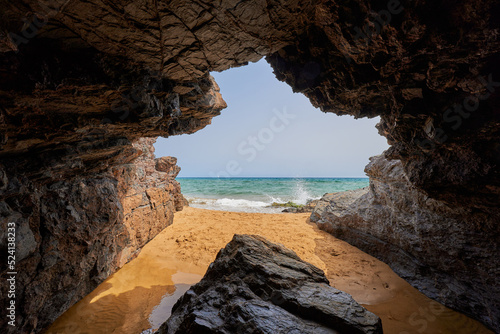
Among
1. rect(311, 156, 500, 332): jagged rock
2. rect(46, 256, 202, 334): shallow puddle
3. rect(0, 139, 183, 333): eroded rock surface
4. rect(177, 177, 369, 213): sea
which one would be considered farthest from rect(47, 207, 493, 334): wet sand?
rect(177, 177, 369, 213): sea

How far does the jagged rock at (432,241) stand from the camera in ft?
12.9

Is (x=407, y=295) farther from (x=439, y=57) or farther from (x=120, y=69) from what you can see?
(x=120, y=69)

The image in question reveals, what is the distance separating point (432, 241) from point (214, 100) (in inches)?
285

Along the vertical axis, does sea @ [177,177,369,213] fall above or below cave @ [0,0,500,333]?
below

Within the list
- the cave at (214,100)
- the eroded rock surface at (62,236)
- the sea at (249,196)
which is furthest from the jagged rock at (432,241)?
the sea at (249,196)

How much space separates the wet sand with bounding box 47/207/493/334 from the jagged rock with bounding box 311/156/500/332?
1.13 feet

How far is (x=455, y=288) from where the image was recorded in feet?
14.3

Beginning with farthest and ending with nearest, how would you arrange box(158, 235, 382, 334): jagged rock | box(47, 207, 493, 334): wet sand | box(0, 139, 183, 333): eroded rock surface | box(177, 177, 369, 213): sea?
box(177, 177, 369, 213): sea → box(47, 207, 493, 334): wet sand → box(0, 139, 183, 333): eroded rock surface → box(158, 235, 382, 334): jagged rock

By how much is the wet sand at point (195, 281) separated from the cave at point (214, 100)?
0.41 m

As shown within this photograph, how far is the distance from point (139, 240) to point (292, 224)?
754 centimetres

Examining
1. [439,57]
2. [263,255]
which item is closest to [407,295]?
[263,255]

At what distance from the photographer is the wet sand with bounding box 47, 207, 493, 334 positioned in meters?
4.03

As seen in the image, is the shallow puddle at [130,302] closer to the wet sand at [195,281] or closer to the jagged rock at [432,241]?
the wet sand at [195,281]

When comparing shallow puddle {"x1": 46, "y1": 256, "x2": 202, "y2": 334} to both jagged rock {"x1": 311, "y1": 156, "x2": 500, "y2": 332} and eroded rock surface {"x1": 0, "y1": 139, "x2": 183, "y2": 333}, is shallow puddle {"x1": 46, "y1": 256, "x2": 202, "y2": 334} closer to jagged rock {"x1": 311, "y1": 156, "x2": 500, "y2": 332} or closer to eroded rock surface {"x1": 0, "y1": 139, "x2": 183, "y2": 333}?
eroded rock surface {"x1": 0, "y1": 139, "x2": 183, "y2": 333}
